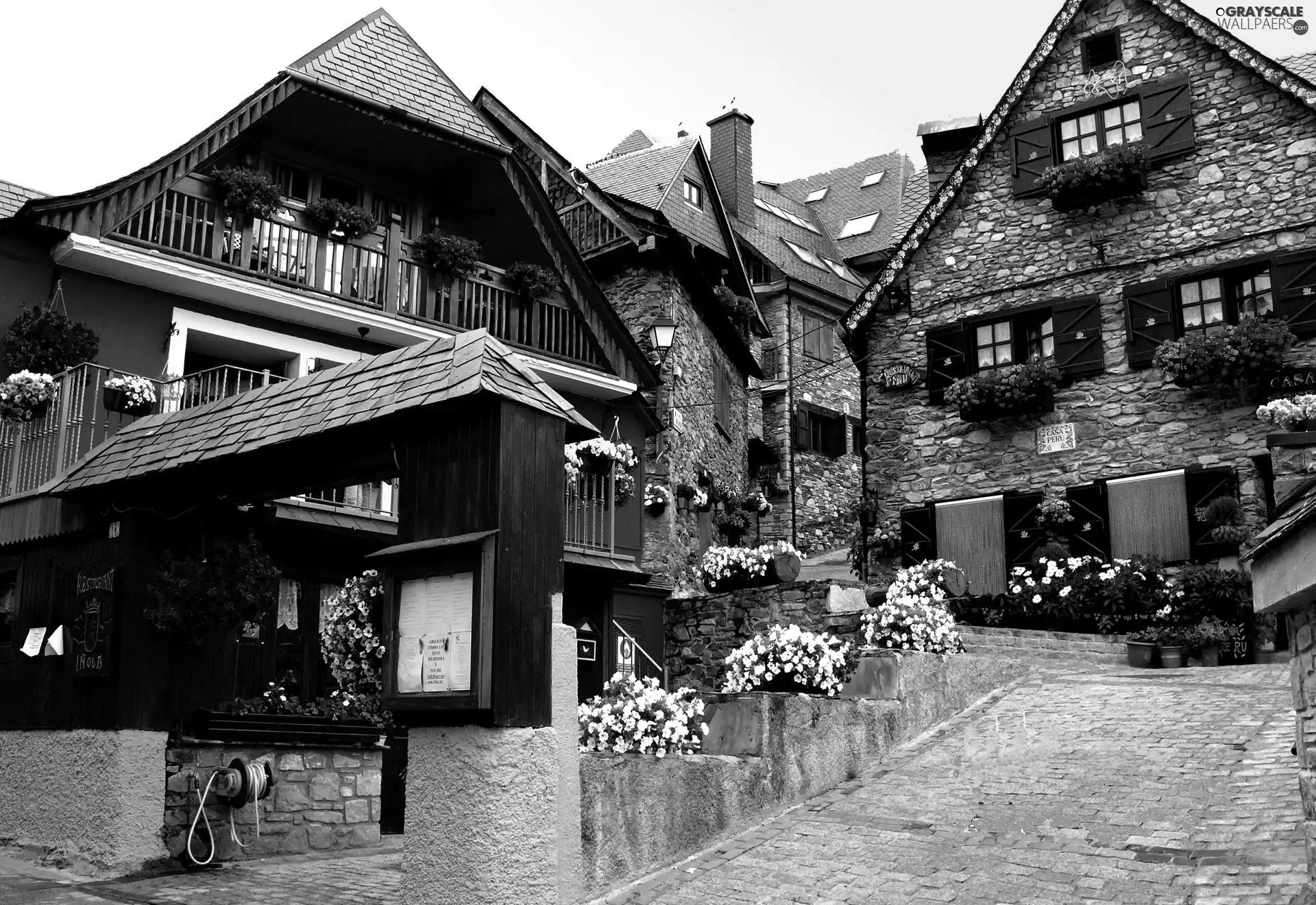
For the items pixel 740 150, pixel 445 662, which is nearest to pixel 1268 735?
pixel 445 662

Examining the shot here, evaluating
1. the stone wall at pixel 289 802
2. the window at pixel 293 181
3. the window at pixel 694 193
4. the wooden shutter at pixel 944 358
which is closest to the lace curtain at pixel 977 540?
the wooden shutter at pixel 944 358

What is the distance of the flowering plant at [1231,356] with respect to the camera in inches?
693

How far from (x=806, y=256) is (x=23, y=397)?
2639 centimetres

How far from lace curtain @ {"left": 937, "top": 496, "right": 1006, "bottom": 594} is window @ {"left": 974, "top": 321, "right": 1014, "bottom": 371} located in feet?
7.71

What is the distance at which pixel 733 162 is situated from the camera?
3400 cm

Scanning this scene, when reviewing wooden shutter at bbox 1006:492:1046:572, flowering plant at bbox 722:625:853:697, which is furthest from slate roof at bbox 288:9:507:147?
wooden shutter at bbox 1006:492:1046:572

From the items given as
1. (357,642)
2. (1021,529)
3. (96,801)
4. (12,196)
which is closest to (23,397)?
(12,196)

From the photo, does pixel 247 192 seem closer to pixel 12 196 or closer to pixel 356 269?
pixel 356 269

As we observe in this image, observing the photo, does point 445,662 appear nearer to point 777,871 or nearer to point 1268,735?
point 777,871

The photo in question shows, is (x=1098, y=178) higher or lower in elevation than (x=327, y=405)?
higher

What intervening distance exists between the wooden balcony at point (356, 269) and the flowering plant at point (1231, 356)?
855 cm

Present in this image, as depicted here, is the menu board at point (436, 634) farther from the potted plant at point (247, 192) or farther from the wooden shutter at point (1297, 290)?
the wooden shutter at point (1297, 290)

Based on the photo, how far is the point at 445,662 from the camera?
6.86 metres

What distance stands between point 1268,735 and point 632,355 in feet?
35.3
